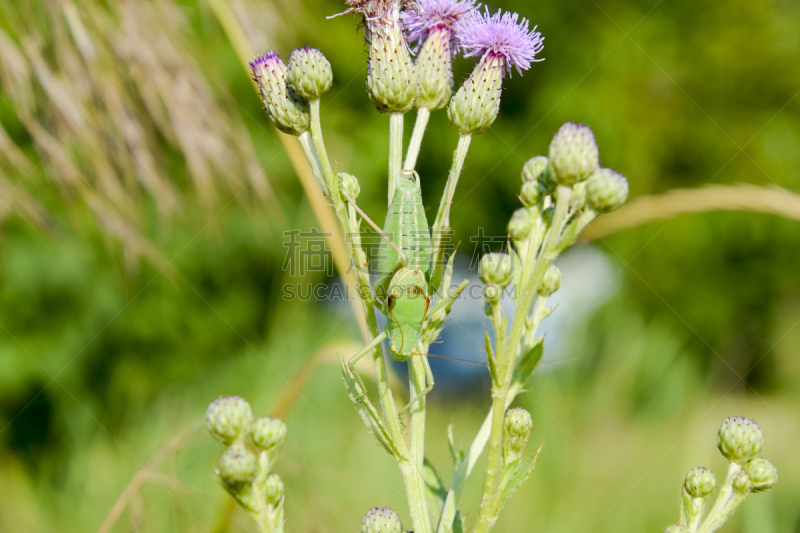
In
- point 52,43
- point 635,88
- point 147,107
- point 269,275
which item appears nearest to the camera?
point 52,43

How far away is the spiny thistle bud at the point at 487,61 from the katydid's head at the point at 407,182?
8.7 inches

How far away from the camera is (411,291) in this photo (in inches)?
51.0

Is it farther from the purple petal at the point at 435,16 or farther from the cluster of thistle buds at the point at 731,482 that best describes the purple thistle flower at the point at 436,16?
the cluster of thistle buds at the point at 731,482

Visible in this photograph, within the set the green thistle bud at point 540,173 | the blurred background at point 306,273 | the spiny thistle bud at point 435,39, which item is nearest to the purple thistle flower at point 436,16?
the spiny thistle bud at point 435,39

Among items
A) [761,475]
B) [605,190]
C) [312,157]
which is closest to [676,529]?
[761,475]

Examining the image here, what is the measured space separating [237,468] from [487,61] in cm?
119

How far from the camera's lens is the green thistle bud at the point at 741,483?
1.16m

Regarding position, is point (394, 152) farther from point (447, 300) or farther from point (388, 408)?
point (388, 408)

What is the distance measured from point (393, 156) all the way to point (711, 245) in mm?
9948

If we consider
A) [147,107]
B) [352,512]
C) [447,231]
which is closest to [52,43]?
[147,107]

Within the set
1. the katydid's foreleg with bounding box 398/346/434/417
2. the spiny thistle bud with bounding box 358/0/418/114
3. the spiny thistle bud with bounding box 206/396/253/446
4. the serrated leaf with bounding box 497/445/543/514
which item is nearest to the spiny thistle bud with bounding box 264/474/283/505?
the spiny thistle bud with bounding box 206/396/253/446

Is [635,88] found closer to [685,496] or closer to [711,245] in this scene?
[711,245]

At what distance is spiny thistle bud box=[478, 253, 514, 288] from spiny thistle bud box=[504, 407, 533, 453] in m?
0.27

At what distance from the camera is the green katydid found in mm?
1277
